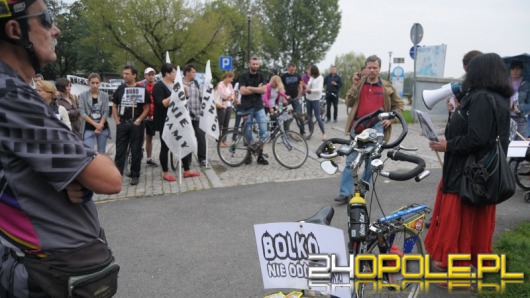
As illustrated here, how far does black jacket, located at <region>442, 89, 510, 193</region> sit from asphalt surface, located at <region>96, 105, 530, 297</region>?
1.05 meters

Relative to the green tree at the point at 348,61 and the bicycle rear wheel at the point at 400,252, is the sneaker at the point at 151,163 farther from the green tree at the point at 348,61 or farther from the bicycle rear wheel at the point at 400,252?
the green tree at the point at 348,61

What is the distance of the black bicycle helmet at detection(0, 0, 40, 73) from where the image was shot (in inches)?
55.4

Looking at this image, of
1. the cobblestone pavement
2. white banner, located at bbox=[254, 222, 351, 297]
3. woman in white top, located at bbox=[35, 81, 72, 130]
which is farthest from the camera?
the cobblestone pavement

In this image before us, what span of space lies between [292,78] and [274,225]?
1135cm

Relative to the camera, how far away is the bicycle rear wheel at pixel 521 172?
660 cm

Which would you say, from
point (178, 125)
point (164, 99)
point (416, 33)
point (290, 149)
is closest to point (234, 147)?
point (290, 149)

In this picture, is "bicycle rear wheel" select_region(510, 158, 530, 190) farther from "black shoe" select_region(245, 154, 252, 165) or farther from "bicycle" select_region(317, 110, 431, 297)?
"black shoe" select_region(245, 154, 252, 165)

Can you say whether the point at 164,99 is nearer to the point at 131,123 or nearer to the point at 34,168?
the point at 131,123

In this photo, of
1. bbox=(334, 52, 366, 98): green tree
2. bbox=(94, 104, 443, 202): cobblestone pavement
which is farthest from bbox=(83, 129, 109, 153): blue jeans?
bbox=(334, 52, 366, 98): green tree

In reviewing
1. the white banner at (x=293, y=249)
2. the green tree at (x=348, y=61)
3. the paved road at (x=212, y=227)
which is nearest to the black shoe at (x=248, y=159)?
the paved road at (x=212, y=227)

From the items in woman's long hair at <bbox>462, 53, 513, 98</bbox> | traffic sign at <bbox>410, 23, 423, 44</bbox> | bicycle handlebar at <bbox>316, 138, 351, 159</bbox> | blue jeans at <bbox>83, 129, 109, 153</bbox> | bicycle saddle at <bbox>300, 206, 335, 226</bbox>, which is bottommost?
blue jeans at <bbox>83, 129, 109, 153</bbox>

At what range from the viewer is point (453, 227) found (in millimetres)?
3537

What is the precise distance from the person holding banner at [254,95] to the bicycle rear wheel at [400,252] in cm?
587

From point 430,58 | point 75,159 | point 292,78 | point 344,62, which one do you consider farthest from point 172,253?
point 344,62
